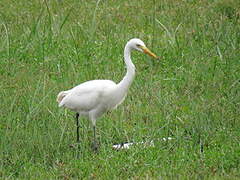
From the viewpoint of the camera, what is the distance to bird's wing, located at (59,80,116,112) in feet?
24.9

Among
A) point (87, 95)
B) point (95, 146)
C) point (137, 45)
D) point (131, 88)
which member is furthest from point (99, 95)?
point (131, 88)

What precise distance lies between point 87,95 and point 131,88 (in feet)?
4.57

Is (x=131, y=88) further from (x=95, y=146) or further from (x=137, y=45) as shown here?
(x=95, y=146)

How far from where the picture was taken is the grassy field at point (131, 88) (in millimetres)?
6891

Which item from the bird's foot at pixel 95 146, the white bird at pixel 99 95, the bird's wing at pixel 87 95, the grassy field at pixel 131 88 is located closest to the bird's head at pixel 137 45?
the white bird at pixel 99 95

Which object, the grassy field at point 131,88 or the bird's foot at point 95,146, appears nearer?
the grassy field at point 131,88

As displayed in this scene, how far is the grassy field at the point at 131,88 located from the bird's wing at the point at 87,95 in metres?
0.24

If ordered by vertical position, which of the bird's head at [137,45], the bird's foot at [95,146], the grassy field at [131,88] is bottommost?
the bird's foot at [95,146]

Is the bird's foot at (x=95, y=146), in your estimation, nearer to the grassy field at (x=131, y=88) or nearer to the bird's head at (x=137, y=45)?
the grassy field at (x=131, y=88)

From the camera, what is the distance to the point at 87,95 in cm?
761

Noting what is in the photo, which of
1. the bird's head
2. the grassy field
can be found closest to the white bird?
the bird's head

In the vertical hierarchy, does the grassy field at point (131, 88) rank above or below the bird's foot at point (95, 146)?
above

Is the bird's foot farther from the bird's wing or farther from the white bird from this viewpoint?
the bird's wing

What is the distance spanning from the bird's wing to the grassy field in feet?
0.80
